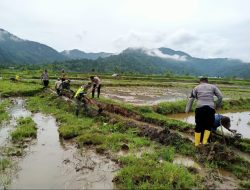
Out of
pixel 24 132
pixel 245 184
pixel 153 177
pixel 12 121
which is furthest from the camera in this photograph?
pixel 12 121

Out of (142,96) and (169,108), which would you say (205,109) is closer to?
(169,108)

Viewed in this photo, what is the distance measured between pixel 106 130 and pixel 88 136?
1.55 m

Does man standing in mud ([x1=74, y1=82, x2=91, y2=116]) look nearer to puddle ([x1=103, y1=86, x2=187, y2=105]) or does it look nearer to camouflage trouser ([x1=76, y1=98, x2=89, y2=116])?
camouflage trouser ([x1=76, y1=98, x2=89, y2=116])

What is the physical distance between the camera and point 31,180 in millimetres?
7805

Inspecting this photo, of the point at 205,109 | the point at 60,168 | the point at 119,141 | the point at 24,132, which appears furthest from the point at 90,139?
the point at 205,109

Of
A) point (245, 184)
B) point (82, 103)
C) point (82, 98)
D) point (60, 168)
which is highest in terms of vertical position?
point (82, 98)

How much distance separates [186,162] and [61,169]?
11.7ft

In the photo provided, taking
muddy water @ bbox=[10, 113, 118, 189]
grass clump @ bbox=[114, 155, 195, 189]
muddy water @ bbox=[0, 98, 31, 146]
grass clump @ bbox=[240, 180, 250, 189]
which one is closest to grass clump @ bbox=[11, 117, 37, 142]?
muddy water @ bbox=[0, 98, 31, 146]

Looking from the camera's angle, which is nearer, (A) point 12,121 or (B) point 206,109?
(B) point 206,109

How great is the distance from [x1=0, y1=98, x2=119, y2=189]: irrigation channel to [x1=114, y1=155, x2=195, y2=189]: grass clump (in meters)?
0.42

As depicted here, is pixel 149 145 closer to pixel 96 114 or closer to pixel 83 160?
pixel 83 160

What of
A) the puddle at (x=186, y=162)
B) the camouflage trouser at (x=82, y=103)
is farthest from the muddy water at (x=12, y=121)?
the puddle at (x=186, y=162)

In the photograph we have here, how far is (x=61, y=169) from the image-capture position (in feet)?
28.3

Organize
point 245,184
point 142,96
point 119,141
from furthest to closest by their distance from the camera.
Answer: point 142,96 < point 119,141 < point 245,184
